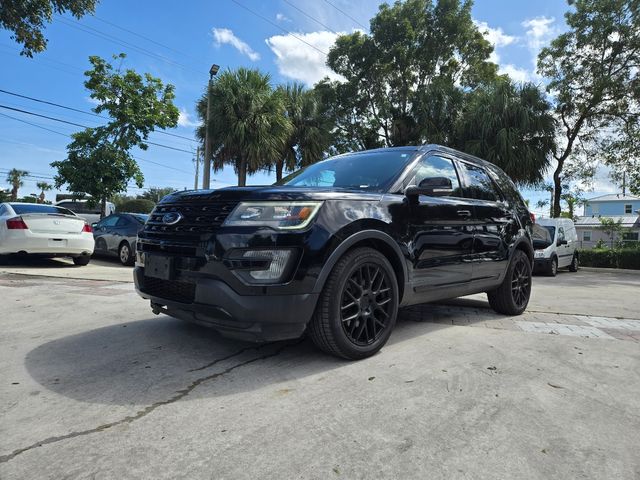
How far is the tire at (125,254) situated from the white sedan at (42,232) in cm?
121

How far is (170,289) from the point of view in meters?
2.99

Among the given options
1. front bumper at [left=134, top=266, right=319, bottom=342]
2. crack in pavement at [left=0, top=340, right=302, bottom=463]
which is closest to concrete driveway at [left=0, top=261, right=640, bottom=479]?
crack in pavement at [left=0, top=340, right=302, bottom=463]

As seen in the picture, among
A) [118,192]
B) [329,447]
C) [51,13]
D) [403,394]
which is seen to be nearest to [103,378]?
[329,447]

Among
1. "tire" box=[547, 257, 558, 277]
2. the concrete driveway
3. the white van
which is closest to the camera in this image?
the concrete driveway

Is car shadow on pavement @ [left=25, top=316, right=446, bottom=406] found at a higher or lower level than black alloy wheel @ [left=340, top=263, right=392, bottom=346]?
lower

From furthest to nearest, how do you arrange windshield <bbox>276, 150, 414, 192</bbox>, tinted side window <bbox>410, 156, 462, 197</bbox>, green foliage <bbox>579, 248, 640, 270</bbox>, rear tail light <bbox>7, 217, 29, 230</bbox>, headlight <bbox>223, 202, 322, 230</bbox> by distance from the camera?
green foliage <bbox>579, 248, 640, 270</bbox> < rear tail light <bbox>7, 217, 29, 230</bbox> < tinted side window <bbox>410, 156, 462, 197</bbox> < windshield <bbox>276, 150, 414, 192</bbox> < headlight <bbox>223, 202, 322, 230</bbox>

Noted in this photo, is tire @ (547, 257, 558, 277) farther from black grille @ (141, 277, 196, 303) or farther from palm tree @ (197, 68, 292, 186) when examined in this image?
black grille @ (141, 277, 196, 303)

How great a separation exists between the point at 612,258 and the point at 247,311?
17.5 metres

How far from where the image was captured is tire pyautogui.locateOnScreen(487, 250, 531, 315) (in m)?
4.76

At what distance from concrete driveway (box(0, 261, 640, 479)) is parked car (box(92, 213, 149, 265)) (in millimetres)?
6388

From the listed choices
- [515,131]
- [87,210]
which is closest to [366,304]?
[515,131]

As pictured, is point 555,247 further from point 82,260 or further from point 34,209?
point 34,209

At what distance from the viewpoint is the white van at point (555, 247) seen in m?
11.6

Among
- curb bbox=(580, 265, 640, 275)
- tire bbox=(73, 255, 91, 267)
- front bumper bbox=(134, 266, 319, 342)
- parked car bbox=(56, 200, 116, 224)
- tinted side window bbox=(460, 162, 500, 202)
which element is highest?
parked car bbox=(56, 200, 116, 224)
